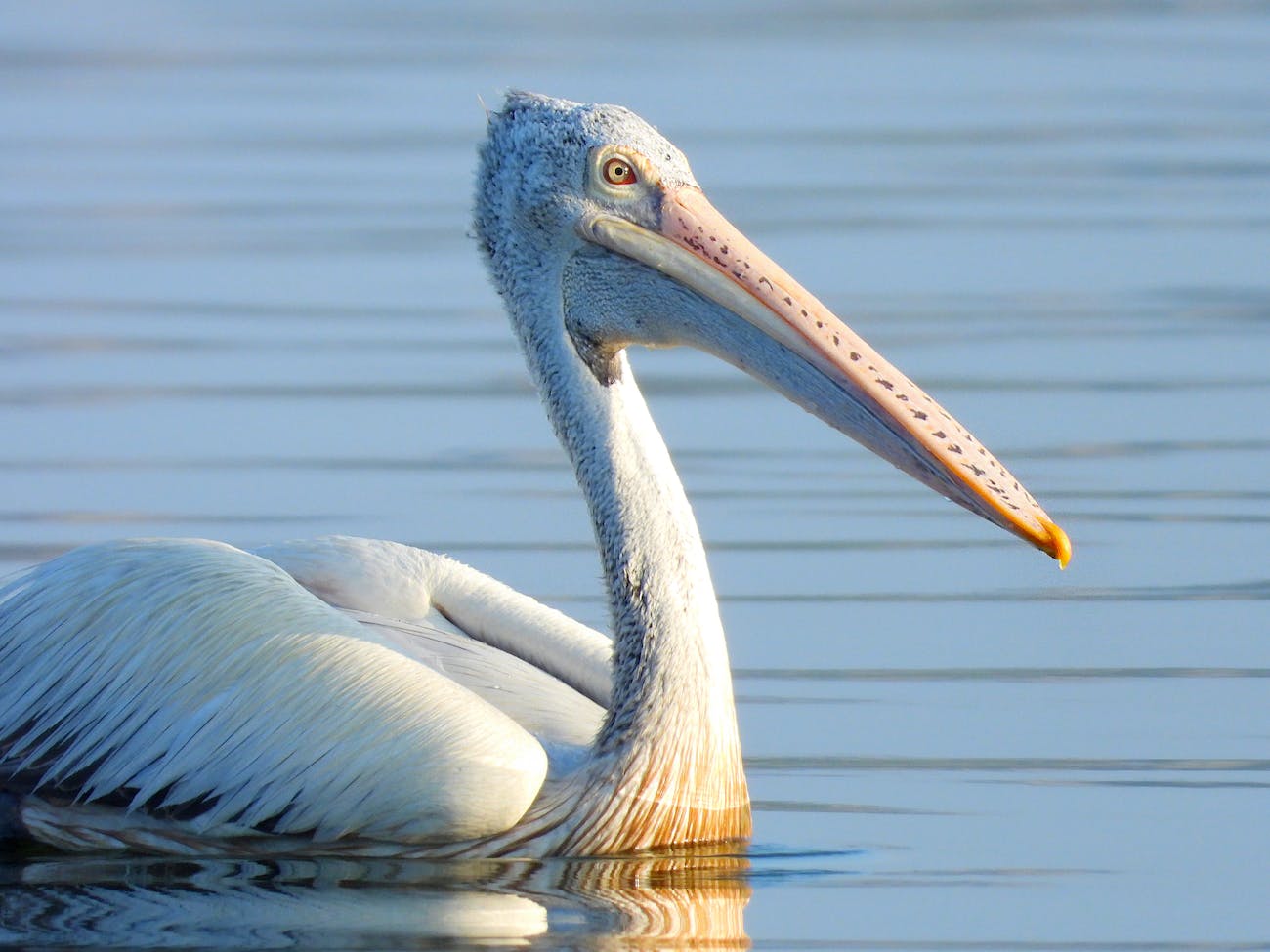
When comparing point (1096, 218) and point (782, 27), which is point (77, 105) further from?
point (1096, 218)

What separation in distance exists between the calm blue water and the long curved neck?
0.11 meters

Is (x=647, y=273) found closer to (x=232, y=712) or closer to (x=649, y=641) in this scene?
(x=649, y=641)

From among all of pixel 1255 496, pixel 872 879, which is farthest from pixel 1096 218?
pixel 872 879

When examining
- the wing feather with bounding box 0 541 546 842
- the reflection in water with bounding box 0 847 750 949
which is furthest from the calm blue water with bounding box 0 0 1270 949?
the wing feather with bounding box 0 541 546 842

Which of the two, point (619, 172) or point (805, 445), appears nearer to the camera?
point (619, 172)

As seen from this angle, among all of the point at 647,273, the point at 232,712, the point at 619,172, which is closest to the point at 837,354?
the point at 647,273

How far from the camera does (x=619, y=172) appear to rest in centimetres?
529

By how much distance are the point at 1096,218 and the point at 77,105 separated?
21.7 ft

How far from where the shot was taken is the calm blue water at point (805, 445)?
5.02 metres

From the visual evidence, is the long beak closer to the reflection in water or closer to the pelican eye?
the pelican eye

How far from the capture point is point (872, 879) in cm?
502

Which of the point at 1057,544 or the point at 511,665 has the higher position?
the point at 1057,544

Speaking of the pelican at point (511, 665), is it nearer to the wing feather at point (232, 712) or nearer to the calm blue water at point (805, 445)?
the wing feather at point (232, 712)

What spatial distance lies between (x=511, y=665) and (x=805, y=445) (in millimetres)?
2839
